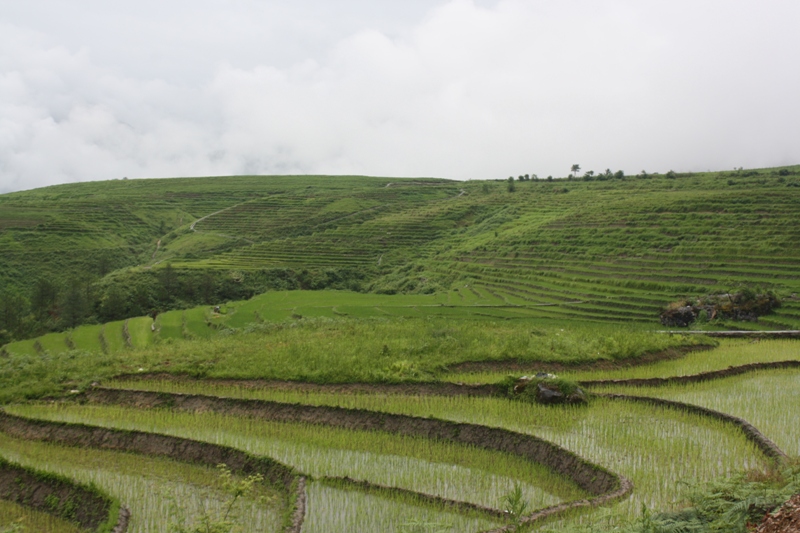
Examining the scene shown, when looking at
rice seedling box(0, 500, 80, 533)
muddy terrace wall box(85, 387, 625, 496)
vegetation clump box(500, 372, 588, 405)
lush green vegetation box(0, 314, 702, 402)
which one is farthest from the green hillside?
rice seedling box(0, 500, 80, 533)

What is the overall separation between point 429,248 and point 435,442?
46.3 meters

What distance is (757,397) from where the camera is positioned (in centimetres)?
1447

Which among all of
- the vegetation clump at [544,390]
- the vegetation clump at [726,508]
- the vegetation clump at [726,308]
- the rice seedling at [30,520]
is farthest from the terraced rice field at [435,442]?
the vegetation clump at [726,308]

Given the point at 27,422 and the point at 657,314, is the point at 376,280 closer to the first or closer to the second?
the point at 657,314

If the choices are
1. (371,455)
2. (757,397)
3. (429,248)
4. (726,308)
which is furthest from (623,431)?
(429,248)

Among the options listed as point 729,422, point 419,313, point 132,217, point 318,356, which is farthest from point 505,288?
point 132,217

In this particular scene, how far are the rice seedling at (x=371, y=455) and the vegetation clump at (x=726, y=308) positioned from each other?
18.9m

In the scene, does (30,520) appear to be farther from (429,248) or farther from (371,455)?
(429,248)

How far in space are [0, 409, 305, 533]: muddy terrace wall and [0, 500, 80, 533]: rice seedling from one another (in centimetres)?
238

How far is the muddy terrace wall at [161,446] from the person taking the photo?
34.0 feet

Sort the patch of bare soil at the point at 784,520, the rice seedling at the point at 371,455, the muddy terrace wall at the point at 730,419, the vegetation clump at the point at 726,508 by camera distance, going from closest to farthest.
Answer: the patch of bare soil at the point at 784,520 → the vegetation clump at the point at 726,508 → the rice seedling at the point at 371,455 → the muddy terrace wall at the point at 730,419

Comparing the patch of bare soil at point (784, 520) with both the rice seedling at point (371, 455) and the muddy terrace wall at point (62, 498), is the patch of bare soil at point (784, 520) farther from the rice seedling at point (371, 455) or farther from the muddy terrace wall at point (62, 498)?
the muddy terrace wall at point (62, 498)

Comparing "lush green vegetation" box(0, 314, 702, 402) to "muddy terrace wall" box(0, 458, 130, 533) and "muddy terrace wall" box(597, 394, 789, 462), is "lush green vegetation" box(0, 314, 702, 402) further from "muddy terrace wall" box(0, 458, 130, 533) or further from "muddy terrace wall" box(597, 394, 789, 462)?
"muddy terrace wall" box(0, 458, 130, 533)

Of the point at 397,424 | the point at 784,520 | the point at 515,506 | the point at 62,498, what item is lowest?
the point at 62,498
